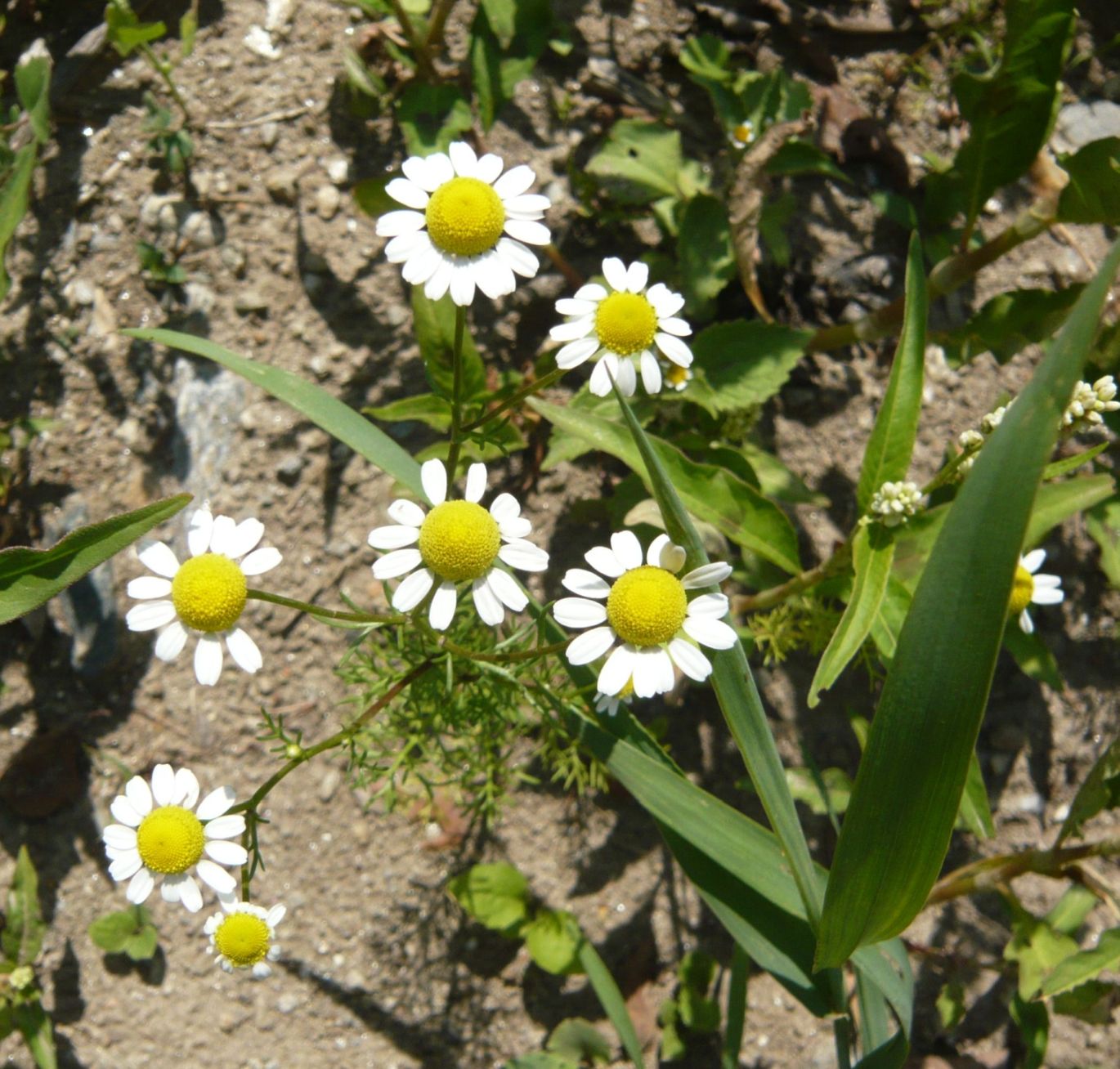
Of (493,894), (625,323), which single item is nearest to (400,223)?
(625,323)

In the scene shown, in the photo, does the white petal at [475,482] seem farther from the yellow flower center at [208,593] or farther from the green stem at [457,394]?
the yellow flower center at [208,593]

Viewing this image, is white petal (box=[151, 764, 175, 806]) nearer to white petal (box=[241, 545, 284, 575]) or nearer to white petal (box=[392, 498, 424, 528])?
white petal (box=[241, 545, 284, 575])

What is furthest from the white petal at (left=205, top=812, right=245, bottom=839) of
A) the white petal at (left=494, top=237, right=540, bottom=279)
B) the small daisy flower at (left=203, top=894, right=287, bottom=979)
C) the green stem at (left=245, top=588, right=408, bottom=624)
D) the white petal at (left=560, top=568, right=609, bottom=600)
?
the white petal at (left=494, top=237, right=540, bottom=279)

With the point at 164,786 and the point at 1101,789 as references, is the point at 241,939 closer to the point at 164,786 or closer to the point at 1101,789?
the point at 164,786

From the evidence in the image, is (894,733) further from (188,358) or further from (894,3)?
(894,3)

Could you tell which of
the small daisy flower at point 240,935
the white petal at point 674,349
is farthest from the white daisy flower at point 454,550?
the small daisy flower at point 240,935

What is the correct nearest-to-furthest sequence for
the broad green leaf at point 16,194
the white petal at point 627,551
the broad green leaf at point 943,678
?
the broad green leaf at point 943,678
the white petal at point 627,551
the broad green leaf at point 16,194
